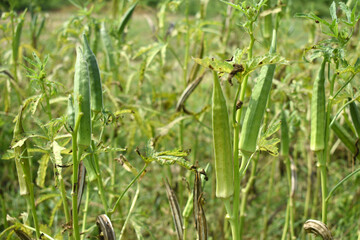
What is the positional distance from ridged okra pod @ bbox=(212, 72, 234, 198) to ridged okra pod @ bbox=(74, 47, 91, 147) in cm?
27

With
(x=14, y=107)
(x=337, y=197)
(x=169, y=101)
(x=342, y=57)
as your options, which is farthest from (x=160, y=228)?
(x=14, y=107)

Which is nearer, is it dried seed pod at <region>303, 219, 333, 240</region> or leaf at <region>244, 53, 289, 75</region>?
leaf at <region>244, 53, 289, 75</region>

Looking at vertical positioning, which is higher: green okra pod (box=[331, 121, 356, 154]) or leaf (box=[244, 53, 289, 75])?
leaf (box=[244, 53, 289, 75])

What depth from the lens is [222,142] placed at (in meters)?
0.85

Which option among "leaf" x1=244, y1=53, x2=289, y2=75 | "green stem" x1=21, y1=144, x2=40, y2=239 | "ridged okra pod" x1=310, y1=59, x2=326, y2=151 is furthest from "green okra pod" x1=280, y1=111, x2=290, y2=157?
"green stem" x1=21, y1=144, x2=40, y2=239

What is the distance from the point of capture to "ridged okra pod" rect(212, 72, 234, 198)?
33.2 inches

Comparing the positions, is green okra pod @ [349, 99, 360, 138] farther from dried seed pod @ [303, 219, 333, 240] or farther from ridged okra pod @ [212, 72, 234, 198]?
ridged okra pod @ [212, 72, 234, 198]

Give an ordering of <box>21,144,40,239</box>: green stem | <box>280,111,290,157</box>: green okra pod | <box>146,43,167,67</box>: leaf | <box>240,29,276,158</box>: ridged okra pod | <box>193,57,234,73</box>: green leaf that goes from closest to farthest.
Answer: <box>193,57,234,73</box>: green leaf < <box>240,29,276,158</box>: ridged okra pod < <box>21,144,40,239</box>: green stem < <box>280,111,290,157</box>: green okra pod < <box>146,43,167,67</box>: leaf

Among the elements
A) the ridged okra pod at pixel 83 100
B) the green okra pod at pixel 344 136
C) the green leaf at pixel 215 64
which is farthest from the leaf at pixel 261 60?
the green okra pod at pixel 344 136

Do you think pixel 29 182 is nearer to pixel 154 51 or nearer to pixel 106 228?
pixel 106 228

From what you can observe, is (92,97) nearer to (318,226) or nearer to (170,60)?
(318,226)

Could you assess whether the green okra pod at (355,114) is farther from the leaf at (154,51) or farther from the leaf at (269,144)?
the leaf at (154,51)

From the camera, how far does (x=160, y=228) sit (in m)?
1.94

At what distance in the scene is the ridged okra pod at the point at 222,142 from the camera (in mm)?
843
